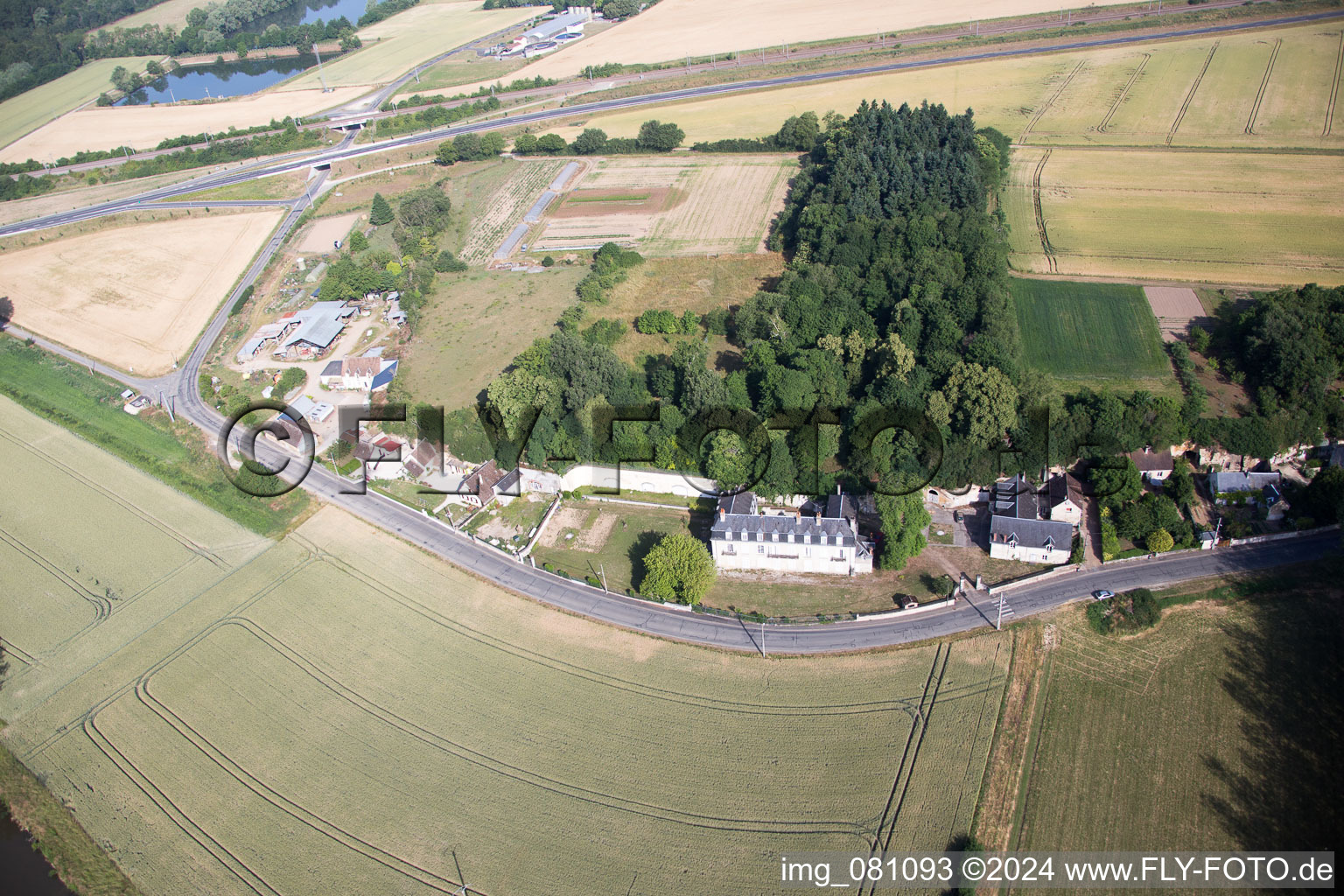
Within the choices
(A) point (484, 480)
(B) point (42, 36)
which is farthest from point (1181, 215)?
(B) point (42, 36)

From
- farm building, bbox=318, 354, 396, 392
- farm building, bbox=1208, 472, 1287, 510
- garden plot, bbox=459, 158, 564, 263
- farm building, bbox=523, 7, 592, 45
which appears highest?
farm building, bbox=523, 7, 592, 45

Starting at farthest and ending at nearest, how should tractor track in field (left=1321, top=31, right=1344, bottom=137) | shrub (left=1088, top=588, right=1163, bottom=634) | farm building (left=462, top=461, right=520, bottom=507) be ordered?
1. tractor track in field (left=1321, top=31, right=1344, bottom=137)
2. farm building (left=462, top=461, right=520, bottom=507)
3. shrub (left=1088, top=588, right=1163, bottom=634)

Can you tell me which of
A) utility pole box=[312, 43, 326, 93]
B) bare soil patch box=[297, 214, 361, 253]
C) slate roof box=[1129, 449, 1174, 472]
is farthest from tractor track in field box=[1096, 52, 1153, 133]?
utility pole box=[312, 43, 326, 93]

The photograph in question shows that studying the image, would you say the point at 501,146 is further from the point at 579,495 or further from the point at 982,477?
the point at 982,477

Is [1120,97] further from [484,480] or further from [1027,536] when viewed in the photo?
[484,480]

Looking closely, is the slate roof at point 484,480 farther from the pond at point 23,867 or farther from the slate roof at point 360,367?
the pond at point 23,867

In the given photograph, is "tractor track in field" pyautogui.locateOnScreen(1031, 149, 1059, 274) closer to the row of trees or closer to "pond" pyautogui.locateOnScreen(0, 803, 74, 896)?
the row of trees
